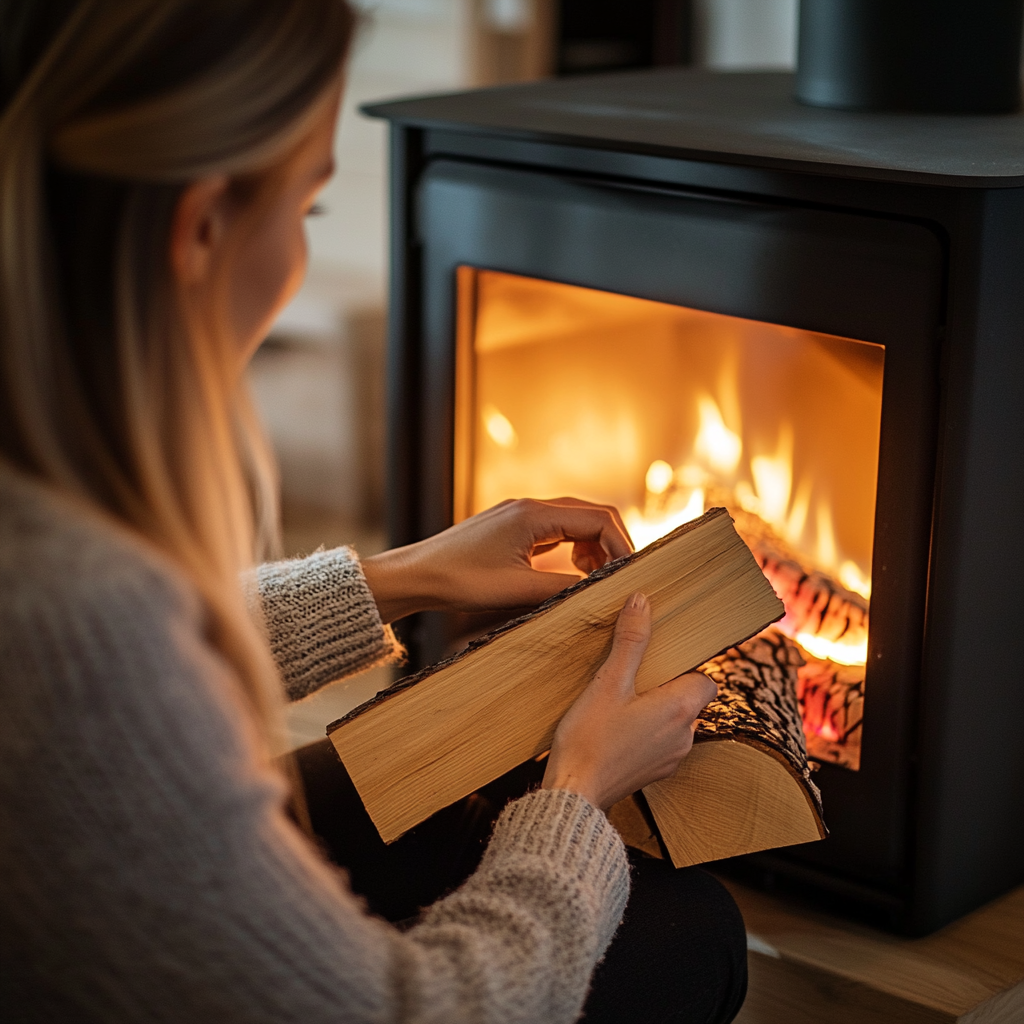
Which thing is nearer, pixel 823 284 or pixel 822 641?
pixel 823 284

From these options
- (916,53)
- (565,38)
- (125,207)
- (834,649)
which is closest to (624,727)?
(834,649)

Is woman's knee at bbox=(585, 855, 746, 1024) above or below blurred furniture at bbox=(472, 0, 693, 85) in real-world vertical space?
below

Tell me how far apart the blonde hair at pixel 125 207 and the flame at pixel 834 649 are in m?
0.60

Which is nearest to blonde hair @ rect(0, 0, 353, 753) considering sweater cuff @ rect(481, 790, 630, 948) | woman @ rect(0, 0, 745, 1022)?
woman @ rect(0, 0, 745, 1022)

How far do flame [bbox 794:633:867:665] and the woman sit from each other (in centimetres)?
47

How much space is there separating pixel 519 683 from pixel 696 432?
0.35 m

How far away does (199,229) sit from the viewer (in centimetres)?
65

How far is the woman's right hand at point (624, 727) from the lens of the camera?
2.68 feet

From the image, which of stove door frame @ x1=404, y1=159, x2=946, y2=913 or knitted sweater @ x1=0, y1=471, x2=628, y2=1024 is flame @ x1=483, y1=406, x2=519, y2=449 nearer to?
stove door frame @ x1=404, y1=159, x2=946, y2=913

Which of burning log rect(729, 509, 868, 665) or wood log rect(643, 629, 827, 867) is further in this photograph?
burning log rect(729, 509, 868, 665)

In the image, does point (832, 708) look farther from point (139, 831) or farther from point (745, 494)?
point (139, 831)

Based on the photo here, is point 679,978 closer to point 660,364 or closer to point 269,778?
point 269,778

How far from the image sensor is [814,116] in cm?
113

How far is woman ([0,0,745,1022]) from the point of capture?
0.58m
